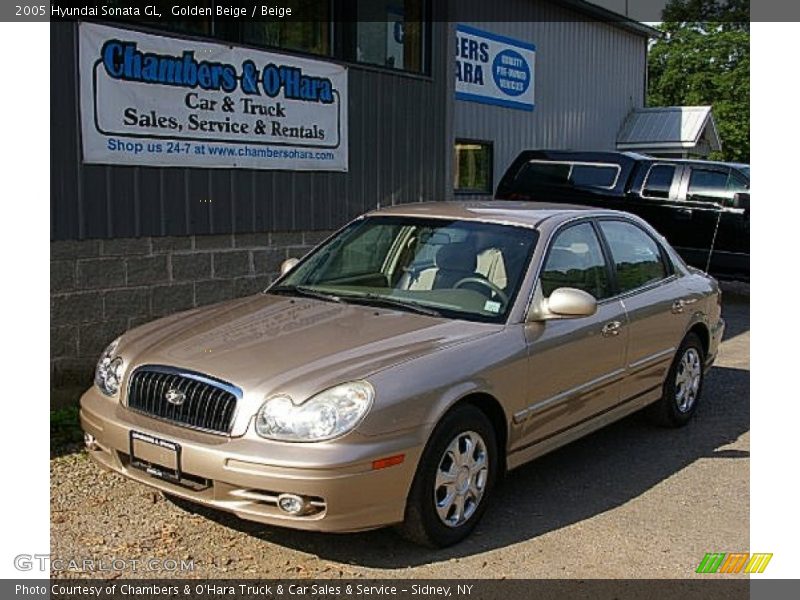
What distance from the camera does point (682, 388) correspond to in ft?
21.7

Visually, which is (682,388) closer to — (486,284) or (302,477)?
(486,284)

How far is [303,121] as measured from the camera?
8.77m

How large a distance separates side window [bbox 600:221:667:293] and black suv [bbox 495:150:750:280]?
23.6 feet

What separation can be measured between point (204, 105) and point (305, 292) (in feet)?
10.4

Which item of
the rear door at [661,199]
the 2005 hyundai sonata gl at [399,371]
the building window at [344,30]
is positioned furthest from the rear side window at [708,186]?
the 2005 hyundai sonata gl at [399,371]

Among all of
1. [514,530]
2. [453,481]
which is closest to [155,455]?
[453,481]

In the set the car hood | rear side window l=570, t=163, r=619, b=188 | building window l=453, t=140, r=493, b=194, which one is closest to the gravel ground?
the car hood

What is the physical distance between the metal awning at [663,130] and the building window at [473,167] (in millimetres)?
6353

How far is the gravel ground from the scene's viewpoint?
13.6 feet

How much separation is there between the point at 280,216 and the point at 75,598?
533 cm

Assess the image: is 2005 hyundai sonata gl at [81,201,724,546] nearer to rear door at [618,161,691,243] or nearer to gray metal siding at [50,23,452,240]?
gray metal siding at [50,23,452,240]

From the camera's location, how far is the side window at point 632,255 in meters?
5.93

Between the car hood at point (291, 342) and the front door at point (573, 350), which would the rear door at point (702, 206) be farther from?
the car hood at point (291, 342)

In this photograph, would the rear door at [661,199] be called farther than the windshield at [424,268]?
Yes
